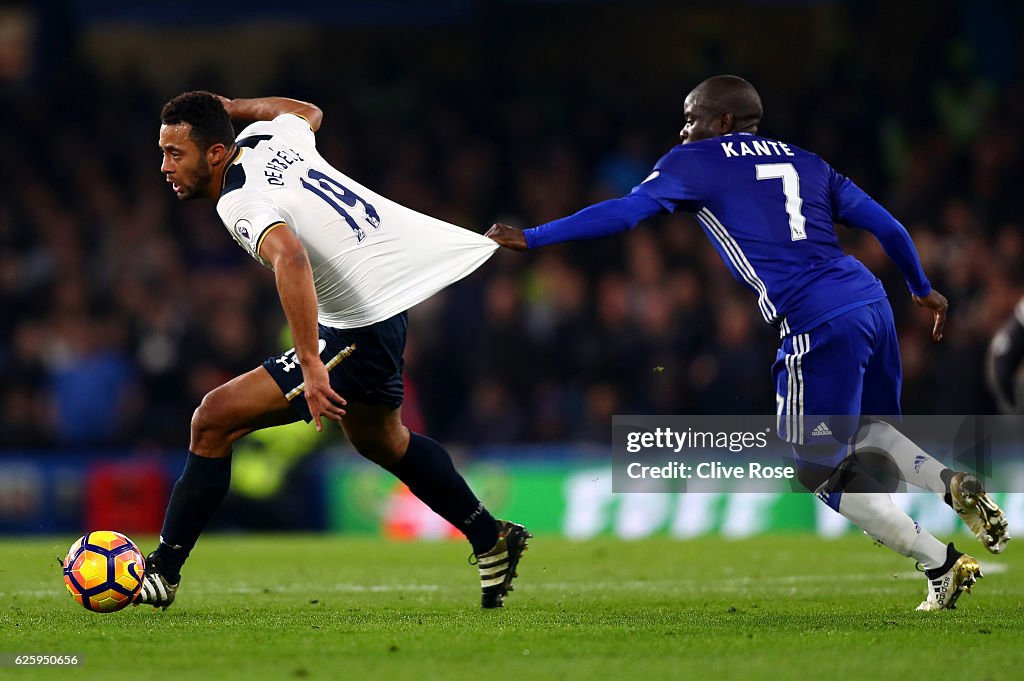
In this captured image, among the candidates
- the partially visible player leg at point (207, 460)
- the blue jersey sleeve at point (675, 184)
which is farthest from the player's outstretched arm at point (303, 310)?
the blue jersey sleeve at point (675, 184)

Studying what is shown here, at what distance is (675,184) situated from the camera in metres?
6.15

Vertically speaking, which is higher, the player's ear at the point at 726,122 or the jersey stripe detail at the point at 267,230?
the player's ear at the point at 726,122

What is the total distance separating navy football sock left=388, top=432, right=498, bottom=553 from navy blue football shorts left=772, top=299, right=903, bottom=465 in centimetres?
133

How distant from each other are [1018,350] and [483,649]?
6166 mm

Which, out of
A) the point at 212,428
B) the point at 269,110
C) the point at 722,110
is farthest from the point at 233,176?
the point at 722,110

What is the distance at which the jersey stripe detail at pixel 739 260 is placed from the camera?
20.5ft

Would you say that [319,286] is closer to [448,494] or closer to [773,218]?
[448,494]

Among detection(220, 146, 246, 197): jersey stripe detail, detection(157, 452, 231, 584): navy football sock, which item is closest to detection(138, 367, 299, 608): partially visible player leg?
detection(157, 452, 231, 584): navy football sock

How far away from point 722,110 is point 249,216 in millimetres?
2038

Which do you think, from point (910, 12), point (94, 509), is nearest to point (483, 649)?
point (94, 509)

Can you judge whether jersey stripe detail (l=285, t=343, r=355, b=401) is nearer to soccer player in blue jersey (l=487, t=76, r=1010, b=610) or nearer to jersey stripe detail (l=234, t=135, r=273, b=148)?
soccer player in blue jersey (l=487, t=76, r=1010, b=610)

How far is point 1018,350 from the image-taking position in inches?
400

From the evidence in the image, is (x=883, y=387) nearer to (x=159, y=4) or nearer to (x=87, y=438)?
(x=87, y=438)

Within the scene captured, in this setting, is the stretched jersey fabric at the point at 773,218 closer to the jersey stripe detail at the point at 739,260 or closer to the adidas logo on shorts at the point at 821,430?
the jersey stripe detail at the point at 739,260
